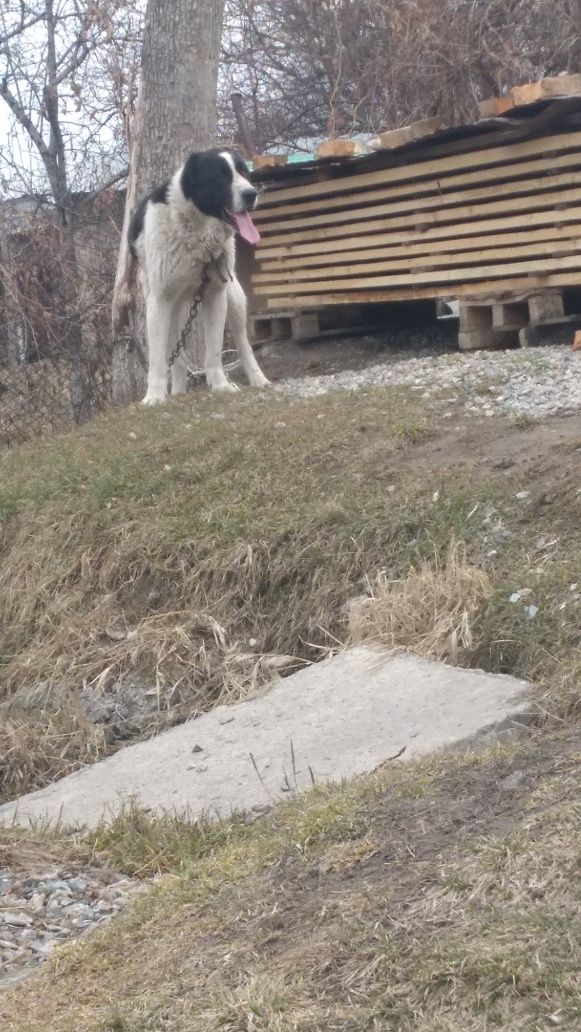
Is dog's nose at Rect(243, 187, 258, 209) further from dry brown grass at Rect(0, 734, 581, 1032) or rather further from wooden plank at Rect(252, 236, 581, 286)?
dry brown grass at Rect(0, 734, 581, 1032)

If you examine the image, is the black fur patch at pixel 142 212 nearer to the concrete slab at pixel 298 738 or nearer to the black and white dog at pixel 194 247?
the black and white dog at pixel 194 247

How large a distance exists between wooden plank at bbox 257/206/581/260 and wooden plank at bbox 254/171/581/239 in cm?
16

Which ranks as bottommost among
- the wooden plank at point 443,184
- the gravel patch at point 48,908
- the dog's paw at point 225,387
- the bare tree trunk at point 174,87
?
the gravel patch at point 48,908

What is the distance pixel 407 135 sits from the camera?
963 cm

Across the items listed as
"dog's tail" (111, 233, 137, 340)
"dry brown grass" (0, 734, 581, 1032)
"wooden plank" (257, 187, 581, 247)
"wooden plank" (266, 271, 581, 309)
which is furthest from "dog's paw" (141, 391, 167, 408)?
"dry brown grass" (0, 734, 581, 1032)

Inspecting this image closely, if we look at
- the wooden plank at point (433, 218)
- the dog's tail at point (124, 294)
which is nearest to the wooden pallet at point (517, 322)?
the wooden plank at point (433, 218)

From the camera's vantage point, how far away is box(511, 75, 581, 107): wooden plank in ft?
27.2

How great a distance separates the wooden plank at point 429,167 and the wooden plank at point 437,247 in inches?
19.6

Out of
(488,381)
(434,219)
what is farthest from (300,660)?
(434,219)

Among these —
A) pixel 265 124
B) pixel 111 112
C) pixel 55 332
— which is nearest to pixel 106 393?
pixel 55 332

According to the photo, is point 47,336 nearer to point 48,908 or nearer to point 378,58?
point 378,58

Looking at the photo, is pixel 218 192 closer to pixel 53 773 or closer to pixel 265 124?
pixel 53 773

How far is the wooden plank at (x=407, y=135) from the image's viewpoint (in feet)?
31.0

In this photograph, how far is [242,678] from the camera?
5520 mm
